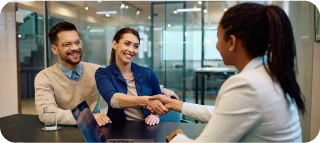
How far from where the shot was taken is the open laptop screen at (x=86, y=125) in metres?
1.00

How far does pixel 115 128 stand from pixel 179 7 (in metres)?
3.96

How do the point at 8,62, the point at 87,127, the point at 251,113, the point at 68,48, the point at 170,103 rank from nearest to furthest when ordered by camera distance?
the point at 251,113, the point at 87,127, the point at 170,103, the point at 68,48, the point at 8,62

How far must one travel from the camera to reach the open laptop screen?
1.00m

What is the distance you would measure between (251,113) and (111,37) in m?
4.39

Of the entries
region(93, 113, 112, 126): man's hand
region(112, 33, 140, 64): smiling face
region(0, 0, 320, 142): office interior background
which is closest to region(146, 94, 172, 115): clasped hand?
region(93, 113, 112, 126): man's hand

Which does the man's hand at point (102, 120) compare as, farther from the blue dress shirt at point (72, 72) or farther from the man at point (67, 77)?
the blue dress shirt at point (72, 72)

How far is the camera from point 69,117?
4.87 ft

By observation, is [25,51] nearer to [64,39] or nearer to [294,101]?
[64,39]

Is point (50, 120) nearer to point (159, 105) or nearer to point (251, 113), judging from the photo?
point (159, 105)

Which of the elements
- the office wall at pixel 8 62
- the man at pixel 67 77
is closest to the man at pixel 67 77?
the man at pixel 67 77

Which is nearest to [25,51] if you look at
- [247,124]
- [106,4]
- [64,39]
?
[106,4]

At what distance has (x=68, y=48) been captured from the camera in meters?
1.80

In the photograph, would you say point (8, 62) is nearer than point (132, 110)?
No

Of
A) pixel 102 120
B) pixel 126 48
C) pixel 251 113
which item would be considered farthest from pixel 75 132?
pixel 251 113
